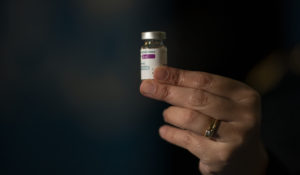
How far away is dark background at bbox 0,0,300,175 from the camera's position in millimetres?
1247

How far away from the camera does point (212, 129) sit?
2.87 ft

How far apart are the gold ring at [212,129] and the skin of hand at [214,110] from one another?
11 millimetres

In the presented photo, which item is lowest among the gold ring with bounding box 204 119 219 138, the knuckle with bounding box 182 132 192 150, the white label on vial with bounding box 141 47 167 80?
the knuckle with bounding box 182 132 192 150

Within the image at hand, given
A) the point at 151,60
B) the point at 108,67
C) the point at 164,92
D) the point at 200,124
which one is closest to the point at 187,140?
the point at 200,124

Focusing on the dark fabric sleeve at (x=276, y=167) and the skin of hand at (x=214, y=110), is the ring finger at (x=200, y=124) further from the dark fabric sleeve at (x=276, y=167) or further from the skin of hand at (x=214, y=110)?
the dark fabric sleeve at (x=276, y=167)

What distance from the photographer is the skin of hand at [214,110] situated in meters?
0.87

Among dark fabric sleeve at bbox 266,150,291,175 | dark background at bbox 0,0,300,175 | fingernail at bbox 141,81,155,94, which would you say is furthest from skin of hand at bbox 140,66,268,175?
dark background at bbox 0,0,300,175

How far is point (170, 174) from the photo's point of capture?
1375 millimetres

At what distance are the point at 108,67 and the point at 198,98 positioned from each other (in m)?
0.61

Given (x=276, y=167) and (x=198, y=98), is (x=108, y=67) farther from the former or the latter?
(x=276, y=167)

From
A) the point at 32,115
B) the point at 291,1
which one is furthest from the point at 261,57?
the point at 32,115

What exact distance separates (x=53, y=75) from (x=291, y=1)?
4.38 feet

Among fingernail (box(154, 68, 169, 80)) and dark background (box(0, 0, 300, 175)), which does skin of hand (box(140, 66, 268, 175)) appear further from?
dark background (box(0, 0, 300, 175))

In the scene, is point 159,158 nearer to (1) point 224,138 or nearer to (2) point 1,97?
(1) point 224,138
